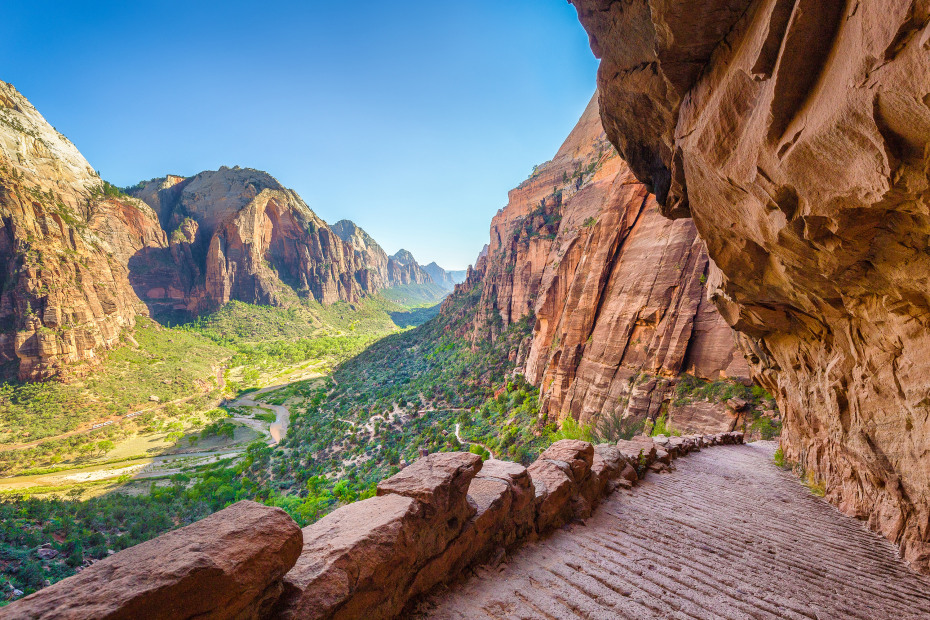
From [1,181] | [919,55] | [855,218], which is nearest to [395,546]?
[919,55]

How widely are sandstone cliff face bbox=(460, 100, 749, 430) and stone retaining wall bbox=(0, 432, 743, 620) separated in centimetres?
1698

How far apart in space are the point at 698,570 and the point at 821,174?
15.2ft

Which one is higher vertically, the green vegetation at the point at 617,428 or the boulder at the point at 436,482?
the boulder at the point at 436,482

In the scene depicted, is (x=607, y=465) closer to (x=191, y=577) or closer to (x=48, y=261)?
(x=191, y=577)

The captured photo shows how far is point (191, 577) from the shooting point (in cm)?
180

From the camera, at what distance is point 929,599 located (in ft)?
13.4

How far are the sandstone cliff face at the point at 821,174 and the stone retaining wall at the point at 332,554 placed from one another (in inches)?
185

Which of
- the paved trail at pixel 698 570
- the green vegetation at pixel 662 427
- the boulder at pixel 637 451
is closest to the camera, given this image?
the paved trail at pixel 698 570

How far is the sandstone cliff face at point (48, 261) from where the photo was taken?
145 ft

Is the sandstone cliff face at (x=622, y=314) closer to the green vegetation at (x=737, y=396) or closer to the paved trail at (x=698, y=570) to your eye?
the green vegetation at (x=737, y=396)

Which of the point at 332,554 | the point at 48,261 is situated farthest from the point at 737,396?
the point at 48,261

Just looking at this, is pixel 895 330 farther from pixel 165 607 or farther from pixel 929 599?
pixel 165 607

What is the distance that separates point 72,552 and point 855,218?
92.8 feet

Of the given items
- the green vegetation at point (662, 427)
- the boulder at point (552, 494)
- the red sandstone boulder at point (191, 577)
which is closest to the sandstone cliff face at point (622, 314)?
the green vegetation at point (662, 427)
